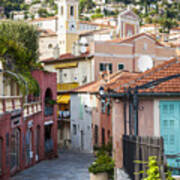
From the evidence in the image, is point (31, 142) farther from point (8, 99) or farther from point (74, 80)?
point (74, 80)

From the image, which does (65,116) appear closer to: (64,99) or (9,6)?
(64,99)

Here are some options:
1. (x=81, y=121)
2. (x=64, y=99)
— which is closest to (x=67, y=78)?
(x=64, y=99)

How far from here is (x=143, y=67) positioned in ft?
167

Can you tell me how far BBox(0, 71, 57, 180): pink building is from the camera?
A: 2364 centimetres

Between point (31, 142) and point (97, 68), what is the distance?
19429mm

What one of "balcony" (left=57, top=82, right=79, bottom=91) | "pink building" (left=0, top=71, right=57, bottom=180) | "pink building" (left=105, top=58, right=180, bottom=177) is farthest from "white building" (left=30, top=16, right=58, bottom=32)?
"pink building" (left=105, top=58, right=180, bottom=177)

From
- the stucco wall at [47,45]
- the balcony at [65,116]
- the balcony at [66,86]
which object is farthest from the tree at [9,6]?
the balcony at [65,116]

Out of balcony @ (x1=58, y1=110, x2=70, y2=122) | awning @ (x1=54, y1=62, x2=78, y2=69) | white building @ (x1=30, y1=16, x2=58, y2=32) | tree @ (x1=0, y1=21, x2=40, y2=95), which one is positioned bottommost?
balcony @ (x1=58, y1=110, x2=70, y2=122)

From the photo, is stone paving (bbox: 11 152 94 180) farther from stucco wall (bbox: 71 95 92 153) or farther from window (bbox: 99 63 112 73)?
window (bbox: 99 63 112 73)

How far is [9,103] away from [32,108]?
262 inches

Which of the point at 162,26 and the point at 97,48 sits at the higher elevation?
the point at 162,26

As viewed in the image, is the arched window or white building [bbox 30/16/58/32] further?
white building [bbox 30/16/58/32]

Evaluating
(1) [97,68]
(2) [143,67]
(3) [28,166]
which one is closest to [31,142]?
(3) [28,166]

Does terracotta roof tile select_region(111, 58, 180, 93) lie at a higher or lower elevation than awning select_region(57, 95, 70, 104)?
higher
